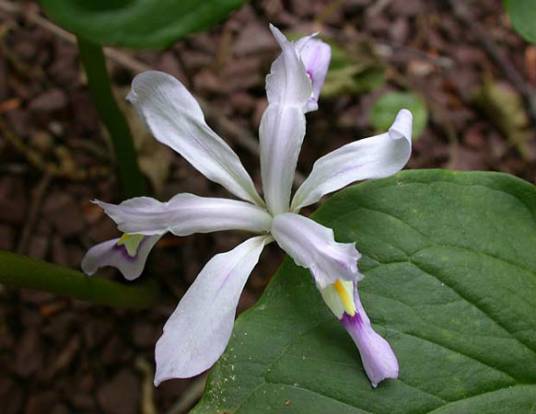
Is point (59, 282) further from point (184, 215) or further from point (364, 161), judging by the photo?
point (364, 161)

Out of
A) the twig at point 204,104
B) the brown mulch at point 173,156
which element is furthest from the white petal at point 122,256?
the twig at point 204,104

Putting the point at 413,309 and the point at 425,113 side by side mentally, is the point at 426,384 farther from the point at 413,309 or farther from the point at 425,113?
the point at 425,113

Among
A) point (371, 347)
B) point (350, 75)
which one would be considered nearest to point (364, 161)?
point (371, 347)

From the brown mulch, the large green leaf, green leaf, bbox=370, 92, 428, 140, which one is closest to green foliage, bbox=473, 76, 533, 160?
the brown mulch

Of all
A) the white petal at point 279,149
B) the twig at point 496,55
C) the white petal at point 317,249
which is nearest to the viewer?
the white petal at point 317,249

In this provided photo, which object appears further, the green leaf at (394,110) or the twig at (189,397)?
the green leaf at (394,110)

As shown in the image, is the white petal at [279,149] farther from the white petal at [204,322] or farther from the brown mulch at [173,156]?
the brown mulch at [173,156]
